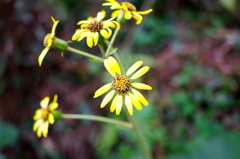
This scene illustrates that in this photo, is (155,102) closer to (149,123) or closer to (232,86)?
(149,123)

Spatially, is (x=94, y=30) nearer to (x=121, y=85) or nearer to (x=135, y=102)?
(x=121, y=85)

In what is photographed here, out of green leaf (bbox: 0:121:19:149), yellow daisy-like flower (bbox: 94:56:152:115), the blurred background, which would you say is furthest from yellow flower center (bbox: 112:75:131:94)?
green leaf (bbox: 0:121:19:149)

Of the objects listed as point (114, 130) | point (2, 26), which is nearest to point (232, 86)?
point (114, 130)

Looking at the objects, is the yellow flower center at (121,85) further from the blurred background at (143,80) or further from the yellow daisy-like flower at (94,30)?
the blurred background at (143,80)

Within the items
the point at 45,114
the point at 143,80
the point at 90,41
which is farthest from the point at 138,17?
the point at 143,80

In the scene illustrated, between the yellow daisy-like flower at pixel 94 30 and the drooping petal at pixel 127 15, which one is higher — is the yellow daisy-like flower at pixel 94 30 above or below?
below

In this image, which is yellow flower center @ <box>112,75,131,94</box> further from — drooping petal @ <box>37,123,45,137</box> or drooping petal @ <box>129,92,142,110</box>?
drooping petal @ <box>37,123,45,137</box>

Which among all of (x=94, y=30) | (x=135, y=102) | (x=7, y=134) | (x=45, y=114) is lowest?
(x=7, y=134)

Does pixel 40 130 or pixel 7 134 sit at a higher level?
pixel 40 130

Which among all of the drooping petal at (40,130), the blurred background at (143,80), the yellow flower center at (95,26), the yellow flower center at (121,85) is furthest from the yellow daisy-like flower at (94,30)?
the blurred background at (143,80)
